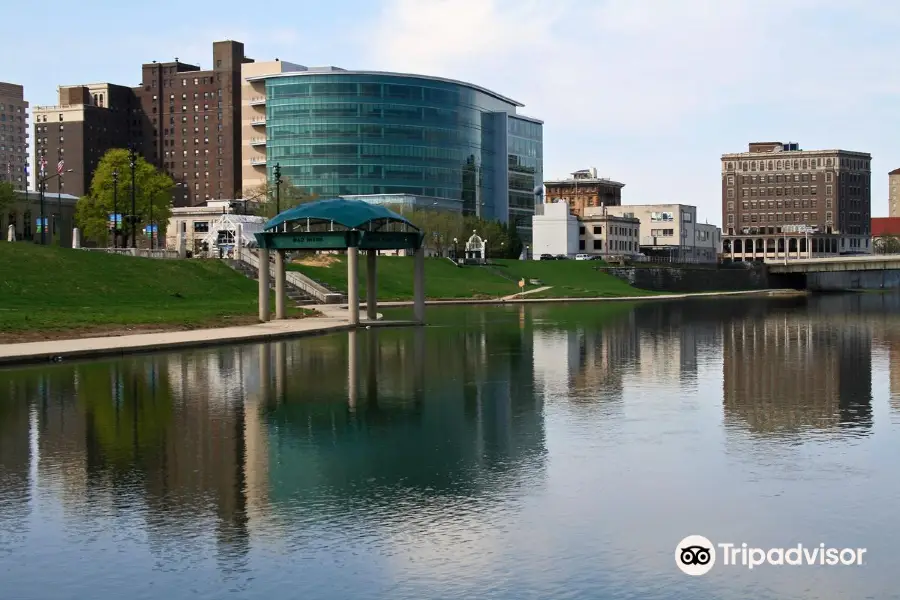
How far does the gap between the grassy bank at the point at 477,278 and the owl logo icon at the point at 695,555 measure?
90.8 metres

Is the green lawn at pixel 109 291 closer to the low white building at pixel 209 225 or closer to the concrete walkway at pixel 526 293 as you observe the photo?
the low white building at pixel 209 225

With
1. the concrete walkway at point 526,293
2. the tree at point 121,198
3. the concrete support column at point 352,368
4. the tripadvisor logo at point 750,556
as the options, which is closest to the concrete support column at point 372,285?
the concrete support column at point 352,368

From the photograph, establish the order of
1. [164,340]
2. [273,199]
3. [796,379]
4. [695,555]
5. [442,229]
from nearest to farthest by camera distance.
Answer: [695,555] < [796,379] < [164,340] < [273,199] < [442,229]

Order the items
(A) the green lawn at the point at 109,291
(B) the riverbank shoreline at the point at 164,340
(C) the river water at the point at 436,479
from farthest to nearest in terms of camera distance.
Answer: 1. (A) the green lawn at the point at 109,291
2. (B) the riverbank shoreline at the point at 164,340
3. (C) the river water at the point at 436,479

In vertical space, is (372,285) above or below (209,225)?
below

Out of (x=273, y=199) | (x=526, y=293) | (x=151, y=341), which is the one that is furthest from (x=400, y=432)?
(x=273, y=199)

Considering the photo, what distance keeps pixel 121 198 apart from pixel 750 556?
426 feet

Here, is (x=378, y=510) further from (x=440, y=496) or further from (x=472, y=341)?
(x=472, y=341)

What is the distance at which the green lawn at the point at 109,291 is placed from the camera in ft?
219

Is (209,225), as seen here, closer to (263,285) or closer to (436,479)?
(263,285)

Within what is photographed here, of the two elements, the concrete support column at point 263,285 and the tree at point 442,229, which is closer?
the concrete support column at point 263,285

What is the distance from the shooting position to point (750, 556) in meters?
18.3

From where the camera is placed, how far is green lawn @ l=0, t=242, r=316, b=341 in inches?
2631

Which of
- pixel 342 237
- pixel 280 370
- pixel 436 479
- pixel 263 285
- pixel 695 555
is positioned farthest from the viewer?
pixel 263 285
